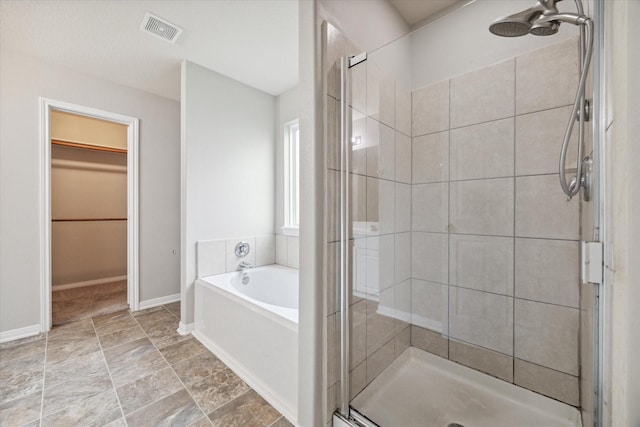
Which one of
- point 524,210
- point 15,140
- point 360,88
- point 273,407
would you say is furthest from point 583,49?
point 15,140

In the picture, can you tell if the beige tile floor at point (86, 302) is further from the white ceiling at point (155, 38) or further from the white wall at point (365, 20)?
the white wall at point (365, 20)

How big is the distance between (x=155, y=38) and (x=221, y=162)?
42.8 inches

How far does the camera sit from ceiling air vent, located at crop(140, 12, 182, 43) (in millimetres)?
1867

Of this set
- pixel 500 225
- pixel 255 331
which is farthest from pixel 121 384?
pixel 500 225

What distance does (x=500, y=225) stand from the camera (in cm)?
130

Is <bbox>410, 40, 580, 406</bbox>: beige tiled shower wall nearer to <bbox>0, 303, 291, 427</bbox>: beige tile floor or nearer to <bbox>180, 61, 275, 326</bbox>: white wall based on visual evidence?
<bbox>0, 303, 291, 427</bbox>: beige tile floor

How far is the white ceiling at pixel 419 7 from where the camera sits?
5.84 ft

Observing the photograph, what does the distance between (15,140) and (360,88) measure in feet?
9.79

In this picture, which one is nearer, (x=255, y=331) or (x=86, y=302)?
(x=255, y=331)

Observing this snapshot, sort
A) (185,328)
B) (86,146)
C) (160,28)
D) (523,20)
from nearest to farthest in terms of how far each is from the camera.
Answer: (523,20), (160,28), (185,328), (86,146)

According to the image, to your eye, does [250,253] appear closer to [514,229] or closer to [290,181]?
[290,181]

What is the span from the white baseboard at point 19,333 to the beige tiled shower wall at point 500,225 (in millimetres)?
3155

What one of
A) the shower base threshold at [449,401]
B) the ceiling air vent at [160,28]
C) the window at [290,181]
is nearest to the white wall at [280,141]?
the window at [290,181]

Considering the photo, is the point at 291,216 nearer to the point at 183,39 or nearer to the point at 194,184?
the point at 194,184
